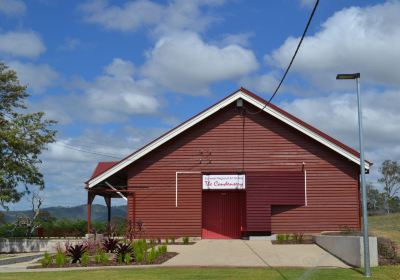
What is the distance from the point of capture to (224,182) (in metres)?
28.7

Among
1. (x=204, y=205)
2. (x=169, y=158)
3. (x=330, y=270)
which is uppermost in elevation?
(x=169, y=158)

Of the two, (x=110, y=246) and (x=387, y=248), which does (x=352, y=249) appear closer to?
(x=387, y=248)

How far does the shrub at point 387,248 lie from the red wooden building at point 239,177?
8392 mm

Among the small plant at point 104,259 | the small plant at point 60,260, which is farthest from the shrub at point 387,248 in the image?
the small plant at point 60,260

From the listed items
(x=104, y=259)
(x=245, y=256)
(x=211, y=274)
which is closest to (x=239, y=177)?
(x=245, y=256)

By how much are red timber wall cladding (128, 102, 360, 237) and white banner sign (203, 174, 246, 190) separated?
0.92 ft

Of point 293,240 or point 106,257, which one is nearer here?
point 106,257

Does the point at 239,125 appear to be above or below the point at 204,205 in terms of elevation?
above

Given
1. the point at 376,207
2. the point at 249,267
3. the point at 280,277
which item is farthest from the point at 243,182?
the point at 376,207

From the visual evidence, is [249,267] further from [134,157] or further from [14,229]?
[14,229]

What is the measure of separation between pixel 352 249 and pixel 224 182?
1162 centimetres

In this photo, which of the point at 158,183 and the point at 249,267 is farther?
the point at 158,183

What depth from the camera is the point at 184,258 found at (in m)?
20.0

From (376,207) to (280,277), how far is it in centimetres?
6200
